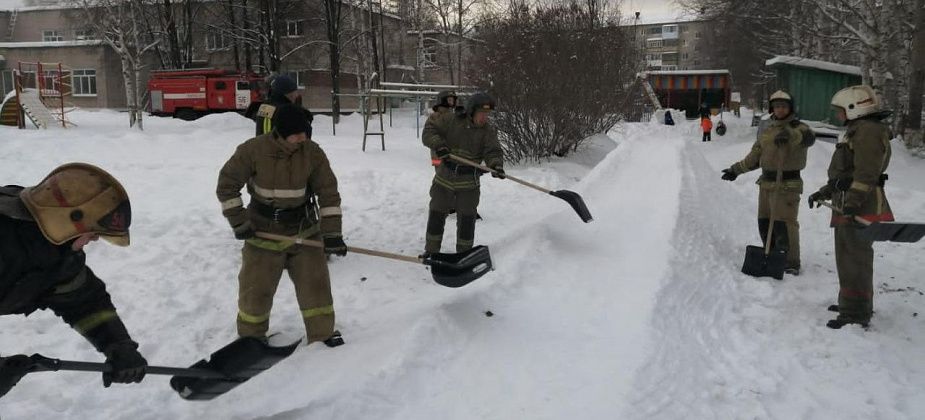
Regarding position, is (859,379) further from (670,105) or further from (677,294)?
(670,105)

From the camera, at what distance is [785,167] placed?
19.7 feet

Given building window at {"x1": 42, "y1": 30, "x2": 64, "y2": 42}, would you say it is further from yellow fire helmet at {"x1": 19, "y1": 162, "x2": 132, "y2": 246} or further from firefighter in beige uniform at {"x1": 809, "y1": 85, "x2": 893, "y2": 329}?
firefighter in beige uniform at {"x1": 809, "y1": 85, "x2": 893, "y2": 329}

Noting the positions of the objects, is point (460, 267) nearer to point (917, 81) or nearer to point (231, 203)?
point (231, 203)

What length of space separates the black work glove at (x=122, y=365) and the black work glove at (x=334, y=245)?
1.45 meters

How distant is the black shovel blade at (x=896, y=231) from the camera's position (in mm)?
4262

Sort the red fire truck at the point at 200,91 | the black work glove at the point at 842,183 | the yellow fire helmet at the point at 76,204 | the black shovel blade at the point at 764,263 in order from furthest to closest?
the red fire truck at the point at 200,91
the black shovel blade at the point at 764,263
the black work glove at the point at 842,183
the yellow fire helmet at the point at 76,204

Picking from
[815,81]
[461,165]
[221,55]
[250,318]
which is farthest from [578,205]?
[221,55]

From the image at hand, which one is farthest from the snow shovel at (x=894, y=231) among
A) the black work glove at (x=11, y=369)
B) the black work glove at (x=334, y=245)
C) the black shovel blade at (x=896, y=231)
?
the black work glove at (x=11, y=369)

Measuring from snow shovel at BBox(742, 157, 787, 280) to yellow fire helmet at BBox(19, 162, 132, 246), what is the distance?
512 cm

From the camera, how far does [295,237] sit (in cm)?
397

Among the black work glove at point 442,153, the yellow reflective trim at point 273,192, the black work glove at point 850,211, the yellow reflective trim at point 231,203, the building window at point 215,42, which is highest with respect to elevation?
the building window at point 215,42

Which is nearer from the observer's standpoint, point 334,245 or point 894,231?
point 334,245

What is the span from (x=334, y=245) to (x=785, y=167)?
4.30 metres

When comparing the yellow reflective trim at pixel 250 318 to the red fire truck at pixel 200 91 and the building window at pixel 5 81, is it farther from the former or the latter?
the building window at pixel 5 81
